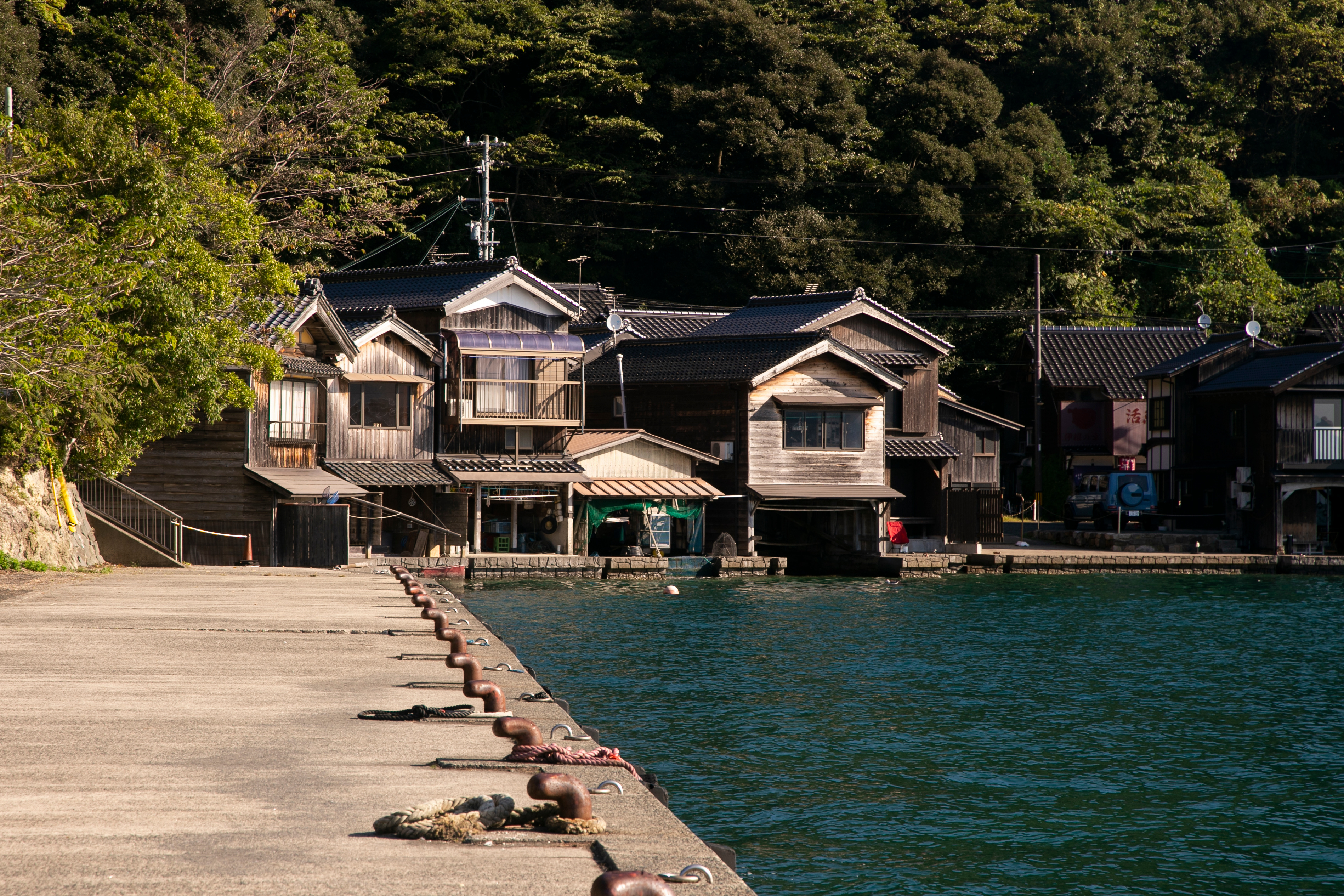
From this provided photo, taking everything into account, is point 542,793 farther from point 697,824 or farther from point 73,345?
point 73,345

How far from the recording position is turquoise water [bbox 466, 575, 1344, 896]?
470 inches

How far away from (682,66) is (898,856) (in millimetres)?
53008

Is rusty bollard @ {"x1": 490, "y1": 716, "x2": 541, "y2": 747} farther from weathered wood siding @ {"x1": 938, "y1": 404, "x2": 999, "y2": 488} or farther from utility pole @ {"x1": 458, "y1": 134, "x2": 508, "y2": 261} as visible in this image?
weathered wood siding @ {"x1": 938, "y1": 404, "x2": 999, "y2": 488}

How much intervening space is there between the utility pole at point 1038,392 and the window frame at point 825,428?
12344 mm

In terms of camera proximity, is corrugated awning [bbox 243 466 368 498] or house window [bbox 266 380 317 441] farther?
house window [bbox 266 380 317 441]

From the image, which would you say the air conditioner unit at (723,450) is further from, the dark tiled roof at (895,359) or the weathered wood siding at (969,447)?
the weathered wood siding at (969,447)

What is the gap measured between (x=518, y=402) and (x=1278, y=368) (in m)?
29.1

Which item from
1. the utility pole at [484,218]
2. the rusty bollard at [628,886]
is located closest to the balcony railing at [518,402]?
the utility pole at [484,218]

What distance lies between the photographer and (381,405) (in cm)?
3988

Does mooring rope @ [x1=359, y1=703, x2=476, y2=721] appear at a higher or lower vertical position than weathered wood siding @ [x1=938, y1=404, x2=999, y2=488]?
lower

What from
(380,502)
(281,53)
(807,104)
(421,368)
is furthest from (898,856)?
(807,104)

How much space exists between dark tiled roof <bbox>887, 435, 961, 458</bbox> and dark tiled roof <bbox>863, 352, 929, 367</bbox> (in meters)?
2.71

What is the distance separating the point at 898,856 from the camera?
11.8m

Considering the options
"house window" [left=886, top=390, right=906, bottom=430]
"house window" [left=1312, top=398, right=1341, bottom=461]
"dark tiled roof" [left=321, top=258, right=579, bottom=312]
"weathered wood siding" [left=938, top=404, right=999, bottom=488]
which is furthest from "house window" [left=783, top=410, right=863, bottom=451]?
"house window" [left=1312, top=398, right=1341, bottom=461]
